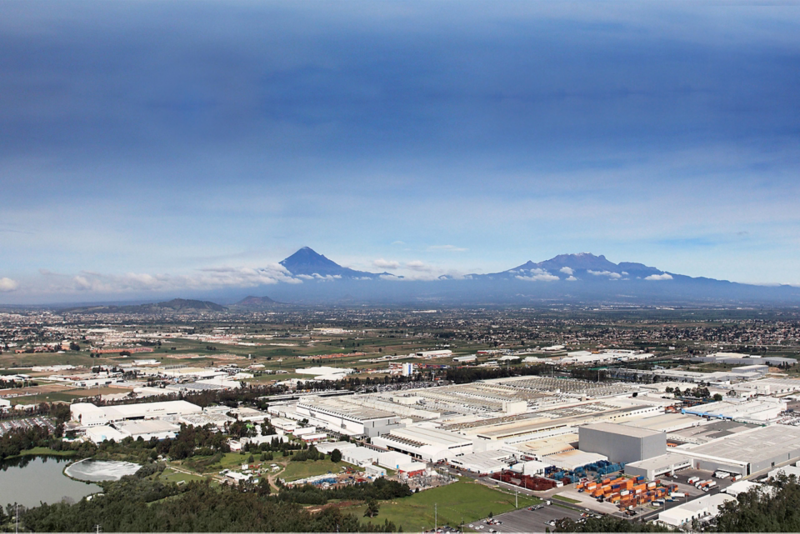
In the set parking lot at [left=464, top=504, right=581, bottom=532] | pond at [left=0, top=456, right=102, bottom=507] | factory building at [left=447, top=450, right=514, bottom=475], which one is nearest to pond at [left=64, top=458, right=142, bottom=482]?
pond at [left=0, top=456, right=102, bottom=507]

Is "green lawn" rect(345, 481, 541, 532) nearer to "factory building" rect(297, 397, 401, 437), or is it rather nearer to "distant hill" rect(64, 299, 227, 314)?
"factory building" rect(297, 397, 401, 437)

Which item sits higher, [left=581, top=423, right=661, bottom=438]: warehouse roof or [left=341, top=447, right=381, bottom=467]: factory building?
[left=581, top=423, right=661, bottom=438]: warehouse roof

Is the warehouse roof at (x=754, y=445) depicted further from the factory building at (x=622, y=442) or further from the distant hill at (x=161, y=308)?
the distant hill at (x=161, y=308)

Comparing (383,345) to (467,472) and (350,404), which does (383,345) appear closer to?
(350,404)

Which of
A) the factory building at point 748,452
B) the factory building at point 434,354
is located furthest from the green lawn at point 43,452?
the factory building at point 434,354

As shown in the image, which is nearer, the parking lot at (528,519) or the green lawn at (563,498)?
the parking lot at (528,519)

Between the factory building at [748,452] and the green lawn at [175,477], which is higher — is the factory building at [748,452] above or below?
above
